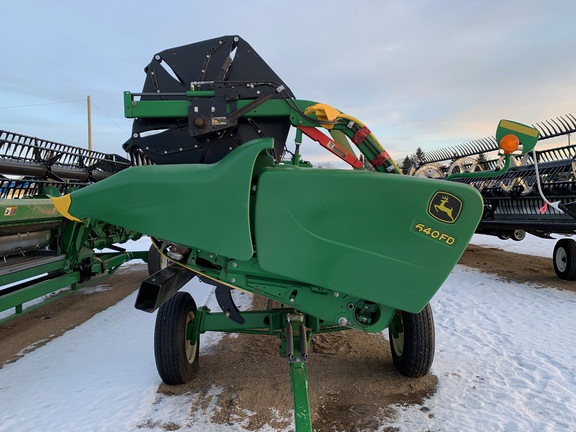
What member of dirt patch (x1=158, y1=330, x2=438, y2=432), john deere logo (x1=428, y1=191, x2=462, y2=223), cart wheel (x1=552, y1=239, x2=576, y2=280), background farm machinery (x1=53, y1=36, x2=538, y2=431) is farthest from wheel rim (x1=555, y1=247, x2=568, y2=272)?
john deere logo (x1=428, y1=191, x2=462, y2=223)

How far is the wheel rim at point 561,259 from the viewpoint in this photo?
749 cm

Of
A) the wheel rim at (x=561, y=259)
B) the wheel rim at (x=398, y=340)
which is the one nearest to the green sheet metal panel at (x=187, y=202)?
the wheel rim at (x=398, y=340)

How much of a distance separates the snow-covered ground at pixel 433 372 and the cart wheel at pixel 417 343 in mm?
236

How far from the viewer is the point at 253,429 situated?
9.14 feet

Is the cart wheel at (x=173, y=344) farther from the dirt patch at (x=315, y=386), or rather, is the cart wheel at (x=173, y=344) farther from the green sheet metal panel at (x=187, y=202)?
the green sheet metal panel at (x=187, y=202)

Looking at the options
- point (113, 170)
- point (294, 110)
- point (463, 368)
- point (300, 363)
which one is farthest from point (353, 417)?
point (113, 170)

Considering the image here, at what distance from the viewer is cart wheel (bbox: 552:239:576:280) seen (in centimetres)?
729

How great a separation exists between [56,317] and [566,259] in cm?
830

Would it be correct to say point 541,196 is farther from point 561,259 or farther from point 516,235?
point 516,235

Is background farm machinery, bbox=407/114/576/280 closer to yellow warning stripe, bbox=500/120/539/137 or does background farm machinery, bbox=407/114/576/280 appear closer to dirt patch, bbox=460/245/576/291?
dirt patch, bbox=460/245/576/291

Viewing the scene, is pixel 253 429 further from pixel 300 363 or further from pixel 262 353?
pixel 262 353

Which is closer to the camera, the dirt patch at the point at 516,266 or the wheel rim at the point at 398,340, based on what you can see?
the wheel rim at the point at 398,340

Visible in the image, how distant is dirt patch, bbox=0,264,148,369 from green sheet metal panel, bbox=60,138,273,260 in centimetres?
283

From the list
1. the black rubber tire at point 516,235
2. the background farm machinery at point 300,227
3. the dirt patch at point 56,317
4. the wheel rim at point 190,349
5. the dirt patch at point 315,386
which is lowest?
the dirt patch at point 56,317
